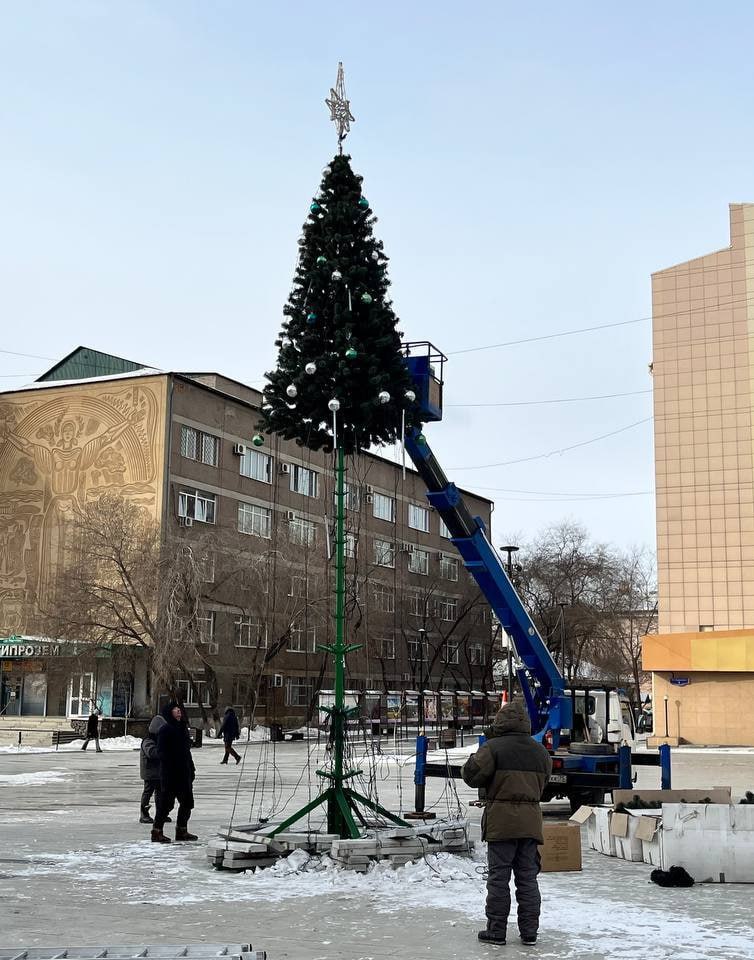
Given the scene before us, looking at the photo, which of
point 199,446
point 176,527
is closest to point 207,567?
point 176,527

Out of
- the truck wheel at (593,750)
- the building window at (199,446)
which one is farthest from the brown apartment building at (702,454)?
the truck wheel at (593,750)

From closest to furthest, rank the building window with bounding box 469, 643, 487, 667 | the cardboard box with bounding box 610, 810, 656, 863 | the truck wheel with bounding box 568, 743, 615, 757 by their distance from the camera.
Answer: the cardboard box with bounding box 610, 810, 656, 863, the truck wheel with bounding box 568, 743, 615, 757, the building window with bounding box 469, 643, 487, 667

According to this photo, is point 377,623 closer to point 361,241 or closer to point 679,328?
point 679,328

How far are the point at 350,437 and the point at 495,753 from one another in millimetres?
5731

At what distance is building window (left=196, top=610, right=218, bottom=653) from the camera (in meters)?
46.9

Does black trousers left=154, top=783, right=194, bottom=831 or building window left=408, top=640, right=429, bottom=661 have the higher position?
building window left=408, top=640, right=429, bottom=661

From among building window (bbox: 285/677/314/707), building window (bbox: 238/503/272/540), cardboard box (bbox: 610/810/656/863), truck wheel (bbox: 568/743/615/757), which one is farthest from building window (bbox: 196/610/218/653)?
cardboard box (bbox: 610/810/656/863)

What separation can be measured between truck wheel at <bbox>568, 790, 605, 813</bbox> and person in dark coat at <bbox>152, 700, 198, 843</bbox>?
26.1ft

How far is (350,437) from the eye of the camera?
536 inches

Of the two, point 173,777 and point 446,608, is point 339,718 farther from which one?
point 446,608

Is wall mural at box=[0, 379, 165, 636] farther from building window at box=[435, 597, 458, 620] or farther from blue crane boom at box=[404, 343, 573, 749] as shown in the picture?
blue crane boom at box=[404, 343, 573, 749]

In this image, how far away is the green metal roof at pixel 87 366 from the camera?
63438 millimetres

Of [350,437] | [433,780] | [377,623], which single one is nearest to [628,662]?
[377,623]

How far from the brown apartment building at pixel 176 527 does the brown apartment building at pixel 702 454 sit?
14285 mm
